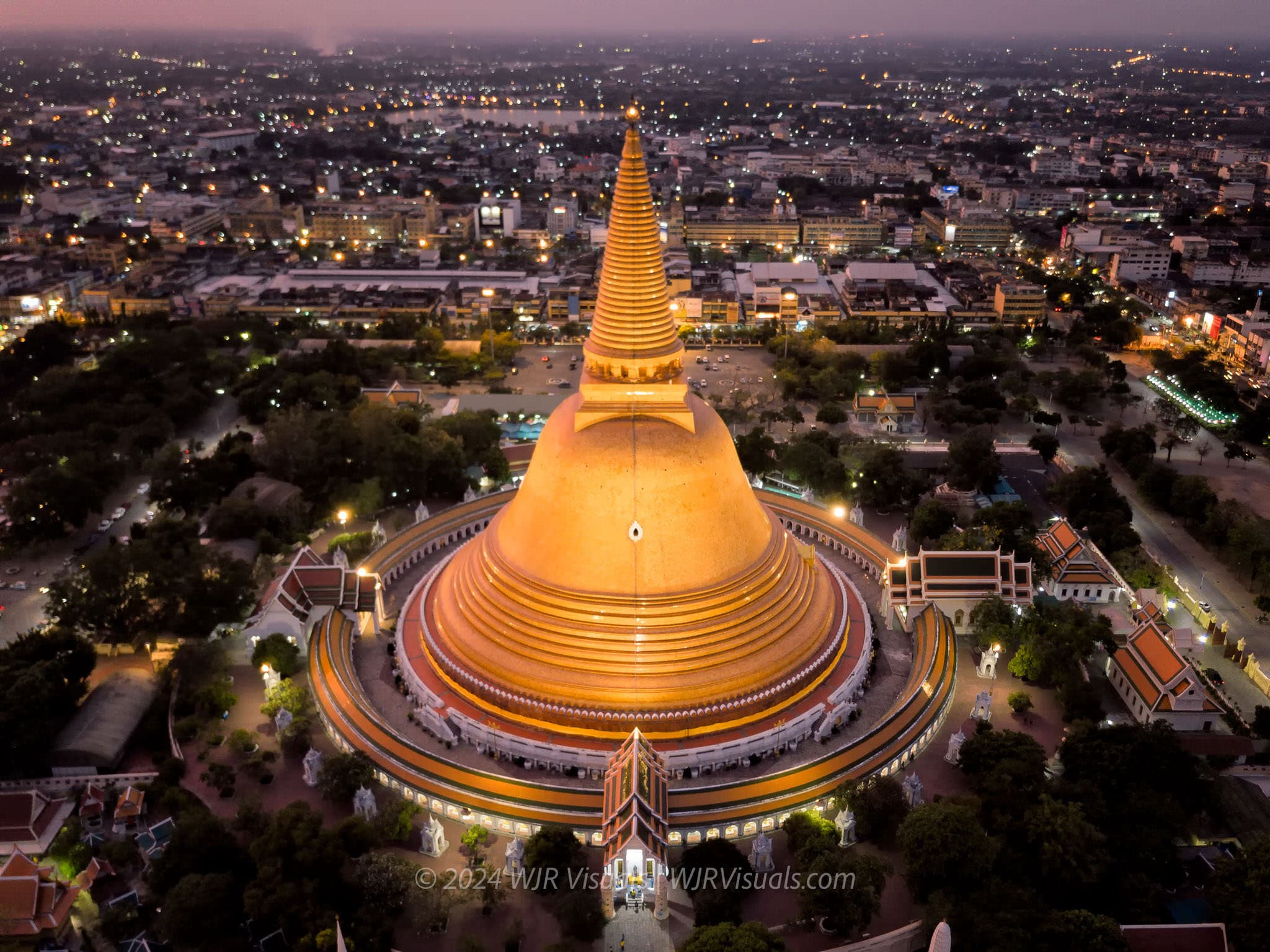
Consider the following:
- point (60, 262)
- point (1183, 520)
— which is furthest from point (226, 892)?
point (60, 262)

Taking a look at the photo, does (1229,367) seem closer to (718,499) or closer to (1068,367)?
(1068,367)

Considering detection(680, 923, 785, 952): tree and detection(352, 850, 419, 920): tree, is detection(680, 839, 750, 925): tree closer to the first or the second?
detection(680, 923, 785, 952): tree

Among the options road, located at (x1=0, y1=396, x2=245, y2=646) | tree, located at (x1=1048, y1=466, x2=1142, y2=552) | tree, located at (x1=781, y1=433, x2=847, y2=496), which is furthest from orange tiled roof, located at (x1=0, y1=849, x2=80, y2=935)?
tree, located at (x1=1048, y1=466, x2=1142, y2=552)

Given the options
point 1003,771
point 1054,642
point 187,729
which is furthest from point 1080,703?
point 187,729

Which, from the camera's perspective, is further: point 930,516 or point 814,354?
point 814,354

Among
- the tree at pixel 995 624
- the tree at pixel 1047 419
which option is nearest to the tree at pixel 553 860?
the tree at pixel 995 624

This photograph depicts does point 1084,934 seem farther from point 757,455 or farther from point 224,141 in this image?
point 224,141
